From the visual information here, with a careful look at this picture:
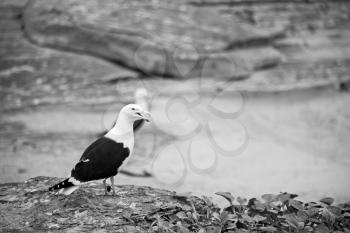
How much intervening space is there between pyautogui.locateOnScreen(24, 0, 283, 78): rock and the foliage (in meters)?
2.59

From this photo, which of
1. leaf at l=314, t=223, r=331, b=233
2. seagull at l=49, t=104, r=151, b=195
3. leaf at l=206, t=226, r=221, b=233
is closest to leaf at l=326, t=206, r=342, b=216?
leaf at l=314, t=223, r=331, b=233

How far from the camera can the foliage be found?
69.0 inches

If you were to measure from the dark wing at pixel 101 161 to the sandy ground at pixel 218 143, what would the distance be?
1.30 meters

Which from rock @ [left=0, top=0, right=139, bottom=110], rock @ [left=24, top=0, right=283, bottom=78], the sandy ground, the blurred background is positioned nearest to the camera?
the sandy ground

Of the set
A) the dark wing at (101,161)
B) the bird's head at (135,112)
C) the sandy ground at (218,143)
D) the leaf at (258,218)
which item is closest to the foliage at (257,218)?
the leaf at (258,218)

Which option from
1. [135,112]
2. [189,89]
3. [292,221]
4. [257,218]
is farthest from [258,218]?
[189,89]

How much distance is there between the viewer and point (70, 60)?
441 cm

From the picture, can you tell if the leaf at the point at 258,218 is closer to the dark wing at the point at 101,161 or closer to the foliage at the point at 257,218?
the foliage at the point at 257,218

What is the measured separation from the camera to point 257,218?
5.95 ft

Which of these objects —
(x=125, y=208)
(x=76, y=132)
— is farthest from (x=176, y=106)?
(x=125, y=208)

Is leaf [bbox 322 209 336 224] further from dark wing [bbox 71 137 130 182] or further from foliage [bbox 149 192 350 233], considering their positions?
dark wing [bbox 71 137 130 182]

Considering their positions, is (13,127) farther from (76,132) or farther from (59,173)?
(59,173)

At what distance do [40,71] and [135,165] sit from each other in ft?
4.74

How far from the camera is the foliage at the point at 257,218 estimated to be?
5.75 ft
